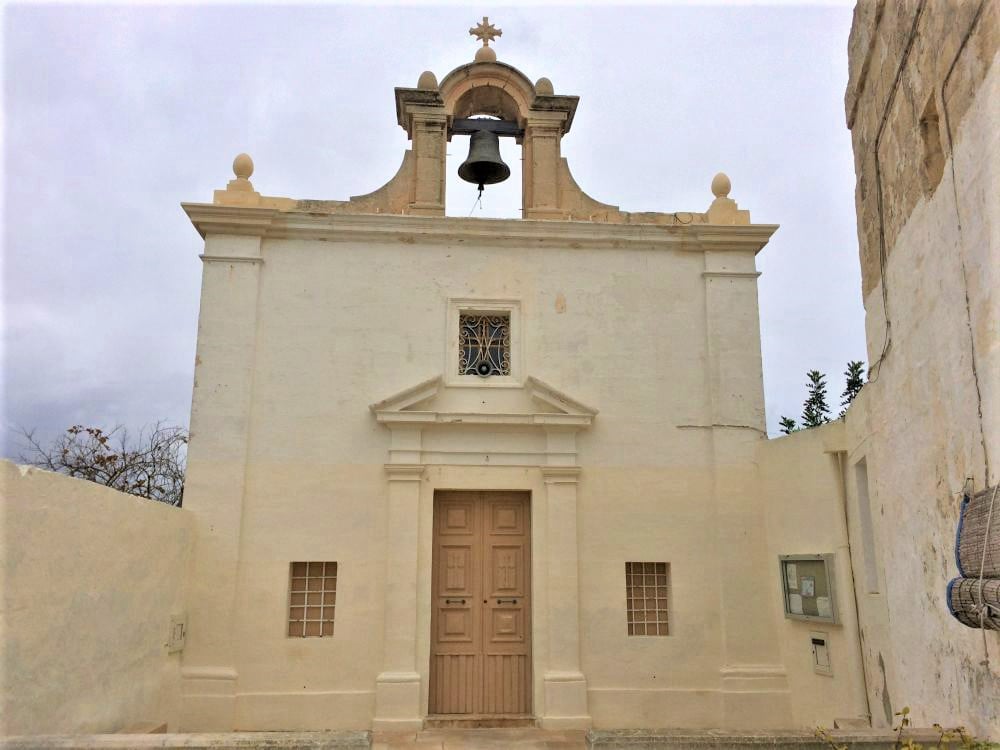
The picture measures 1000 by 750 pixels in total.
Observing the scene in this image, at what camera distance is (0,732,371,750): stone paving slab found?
393 cm

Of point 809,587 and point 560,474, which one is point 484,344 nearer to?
point 560,474

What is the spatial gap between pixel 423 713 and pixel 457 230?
498cm

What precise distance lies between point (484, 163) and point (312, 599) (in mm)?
5116

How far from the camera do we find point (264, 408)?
8.73 m

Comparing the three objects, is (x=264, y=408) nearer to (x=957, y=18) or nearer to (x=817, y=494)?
(x=817, y=494)

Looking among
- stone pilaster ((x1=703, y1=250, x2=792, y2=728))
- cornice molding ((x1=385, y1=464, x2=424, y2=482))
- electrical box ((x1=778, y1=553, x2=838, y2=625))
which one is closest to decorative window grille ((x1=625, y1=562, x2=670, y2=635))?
stone pilaster ((x1=703, y1=250, x2=792, y2=728))

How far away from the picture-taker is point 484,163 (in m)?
9.62

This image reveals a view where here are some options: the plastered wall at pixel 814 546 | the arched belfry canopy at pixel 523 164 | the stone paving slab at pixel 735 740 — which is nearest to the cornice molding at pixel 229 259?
the arched belfry canopy at pixel 523 164

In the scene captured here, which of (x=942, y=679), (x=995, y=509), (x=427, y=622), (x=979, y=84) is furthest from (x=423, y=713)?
(x=979, y=84)

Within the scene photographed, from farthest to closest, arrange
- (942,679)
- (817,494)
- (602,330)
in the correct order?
1. (602,330)
2. (817,494)
3. (942,679)

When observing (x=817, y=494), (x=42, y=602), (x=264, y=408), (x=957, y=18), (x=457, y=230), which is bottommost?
(x=42, y=602)

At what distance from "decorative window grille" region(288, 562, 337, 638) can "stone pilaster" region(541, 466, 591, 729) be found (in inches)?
86.1

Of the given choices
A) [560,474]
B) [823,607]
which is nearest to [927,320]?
[823,607]

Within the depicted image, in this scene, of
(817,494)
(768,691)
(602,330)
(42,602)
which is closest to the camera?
(42,602)
